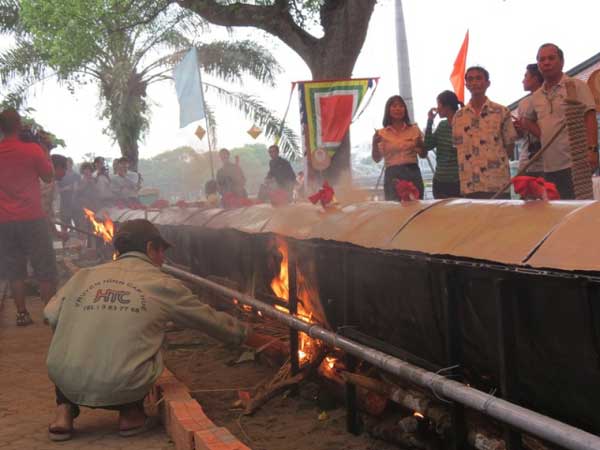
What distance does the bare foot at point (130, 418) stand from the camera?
4559mm

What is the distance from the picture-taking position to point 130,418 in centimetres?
459

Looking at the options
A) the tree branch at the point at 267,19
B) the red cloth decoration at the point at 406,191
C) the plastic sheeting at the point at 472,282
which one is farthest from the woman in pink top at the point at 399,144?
the tree branch at the point at 267,19

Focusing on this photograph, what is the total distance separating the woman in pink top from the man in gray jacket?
3436mm

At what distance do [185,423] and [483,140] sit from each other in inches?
142

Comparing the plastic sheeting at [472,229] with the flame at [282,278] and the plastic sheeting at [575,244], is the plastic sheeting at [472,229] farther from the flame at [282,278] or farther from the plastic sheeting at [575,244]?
the flame at [282,278]

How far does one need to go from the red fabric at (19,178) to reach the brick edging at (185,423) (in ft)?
11.7

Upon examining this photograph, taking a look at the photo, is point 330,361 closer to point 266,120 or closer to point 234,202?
point 234,202

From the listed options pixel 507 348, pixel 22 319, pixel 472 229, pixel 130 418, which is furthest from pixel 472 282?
pixel 22 319

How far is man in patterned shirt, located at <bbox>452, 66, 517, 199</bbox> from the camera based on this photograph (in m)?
6.41

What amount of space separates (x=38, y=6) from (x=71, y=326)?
1526 centimetres

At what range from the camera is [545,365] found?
10.2ft

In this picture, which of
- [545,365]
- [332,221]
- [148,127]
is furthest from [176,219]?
[148,127]

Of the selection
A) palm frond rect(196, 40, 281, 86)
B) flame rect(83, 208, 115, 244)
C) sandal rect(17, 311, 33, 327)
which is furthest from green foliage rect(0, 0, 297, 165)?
sandal rect(17, 311, 33, 327)

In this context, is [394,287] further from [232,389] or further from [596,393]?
[232,389]
